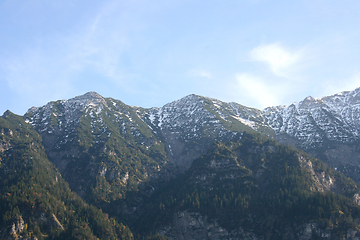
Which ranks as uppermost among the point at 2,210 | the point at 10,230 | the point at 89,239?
the point at 2,210

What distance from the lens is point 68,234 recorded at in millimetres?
198250

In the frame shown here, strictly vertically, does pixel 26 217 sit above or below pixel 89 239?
above

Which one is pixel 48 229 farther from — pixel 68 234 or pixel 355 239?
pixel 355 239

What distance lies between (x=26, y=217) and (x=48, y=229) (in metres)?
16.0

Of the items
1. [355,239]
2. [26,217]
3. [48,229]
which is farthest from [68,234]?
[355,239]

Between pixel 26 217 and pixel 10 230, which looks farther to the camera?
pixel 26 217

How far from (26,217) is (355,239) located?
20707cm

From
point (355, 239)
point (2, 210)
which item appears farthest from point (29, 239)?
point (355, 239)

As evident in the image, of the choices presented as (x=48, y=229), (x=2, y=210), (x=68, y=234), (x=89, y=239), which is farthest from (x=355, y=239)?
(x=2, y=210)

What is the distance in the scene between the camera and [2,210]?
199500 mm

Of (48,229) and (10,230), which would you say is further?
(48,229)

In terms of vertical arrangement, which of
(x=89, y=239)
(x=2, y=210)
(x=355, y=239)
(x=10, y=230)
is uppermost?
(x=2, y=210)

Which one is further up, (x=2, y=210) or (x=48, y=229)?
(x=2, y=210)

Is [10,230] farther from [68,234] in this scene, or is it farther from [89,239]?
[89,239]
